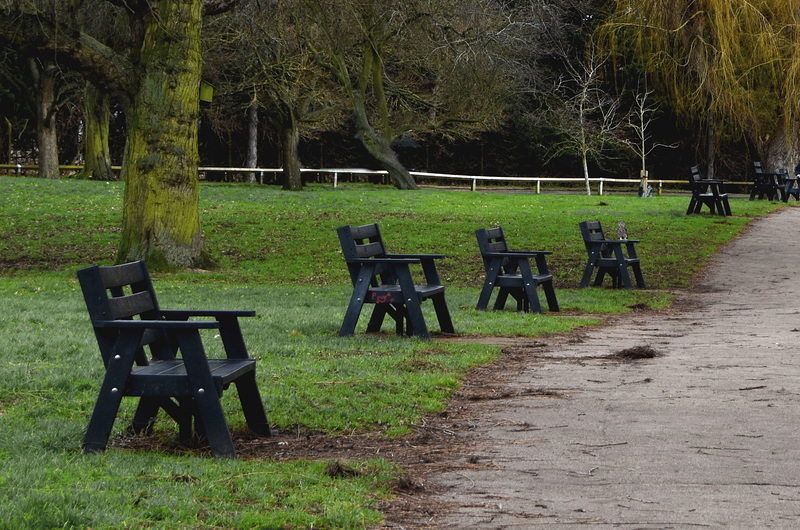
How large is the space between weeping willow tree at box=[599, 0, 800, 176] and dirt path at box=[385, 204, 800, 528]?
13.3 m

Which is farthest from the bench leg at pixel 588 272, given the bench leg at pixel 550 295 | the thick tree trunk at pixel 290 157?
the thick tree trunk at pixel 290 157

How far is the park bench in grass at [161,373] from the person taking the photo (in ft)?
18.4

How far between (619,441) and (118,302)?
3100mm

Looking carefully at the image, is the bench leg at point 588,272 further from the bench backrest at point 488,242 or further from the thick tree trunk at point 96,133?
the thick tree trunk at point 96,133

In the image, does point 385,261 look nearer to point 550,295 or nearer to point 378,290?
point 378,290

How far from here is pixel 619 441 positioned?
620cm

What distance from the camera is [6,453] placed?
5465mm

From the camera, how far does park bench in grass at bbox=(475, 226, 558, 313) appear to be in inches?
517

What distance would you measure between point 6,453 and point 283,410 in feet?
6.44

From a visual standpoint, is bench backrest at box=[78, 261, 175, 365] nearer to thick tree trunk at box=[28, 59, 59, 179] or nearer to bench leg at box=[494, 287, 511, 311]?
bench leg at box=[494, 287, 511, 311]

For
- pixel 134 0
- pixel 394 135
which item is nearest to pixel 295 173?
pixel 394 135

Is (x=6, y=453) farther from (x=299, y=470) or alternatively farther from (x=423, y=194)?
(x=423, y=194)

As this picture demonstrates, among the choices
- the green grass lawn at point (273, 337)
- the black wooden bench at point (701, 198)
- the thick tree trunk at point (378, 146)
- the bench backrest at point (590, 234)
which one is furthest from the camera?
the thick tree trunk at point (378, 146)

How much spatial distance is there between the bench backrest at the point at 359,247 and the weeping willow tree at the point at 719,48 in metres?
13.7
